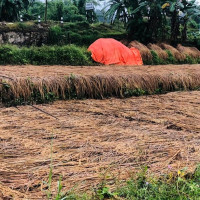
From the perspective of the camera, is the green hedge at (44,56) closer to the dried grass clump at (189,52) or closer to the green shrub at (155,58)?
the green shrub at (155,58)

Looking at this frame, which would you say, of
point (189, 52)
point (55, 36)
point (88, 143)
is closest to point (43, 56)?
point (55, 36)

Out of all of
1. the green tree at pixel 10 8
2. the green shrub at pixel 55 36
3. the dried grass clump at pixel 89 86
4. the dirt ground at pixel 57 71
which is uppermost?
the green tree at pixel 10 8

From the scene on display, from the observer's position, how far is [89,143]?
270 cm

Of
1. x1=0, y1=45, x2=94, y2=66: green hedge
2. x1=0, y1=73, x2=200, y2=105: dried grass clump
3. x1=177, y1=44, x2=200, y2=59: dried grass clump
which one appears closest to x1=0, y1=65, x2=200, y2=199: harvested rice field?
x1=0, y1=73, x2=200, y2=105: dried grass clump

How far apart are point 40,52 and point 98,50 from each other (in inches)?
79.3

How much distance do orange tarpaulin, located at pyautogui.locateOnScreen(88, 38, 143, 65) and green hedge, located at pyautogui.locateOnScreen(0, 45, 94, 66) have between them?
0.32 m

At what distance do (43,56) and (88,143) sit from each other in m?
6.07

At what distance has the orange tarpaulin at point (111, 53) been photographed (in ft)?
30.0

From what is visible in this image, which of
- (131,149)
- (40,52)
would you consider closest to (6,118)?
(131,149)

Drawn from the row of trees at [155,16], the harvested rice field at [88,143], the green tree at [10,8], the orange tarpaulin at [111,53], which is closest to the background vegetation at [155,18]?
the row of trees at [155,16]

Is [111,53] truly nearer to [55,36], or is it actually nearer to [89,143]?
[55,36]

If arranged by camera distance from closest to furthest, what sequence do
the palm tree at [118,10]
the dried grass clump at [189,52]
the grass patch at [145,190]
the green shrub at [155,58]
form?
the grass patch at [145,190]
the green shrub at [155,58]
the dried grass clump at [189,52]
the palm tree at [118,10]

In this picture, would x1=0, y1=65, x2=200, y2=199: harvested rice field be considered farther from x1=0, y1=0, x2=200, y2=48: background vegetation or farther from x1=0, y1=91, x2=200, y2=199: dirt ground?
x1=0, y1=0, x2=200, y2=48: background vegetation

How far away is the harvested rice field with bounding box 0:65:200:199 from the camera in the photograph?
6.61 feet
